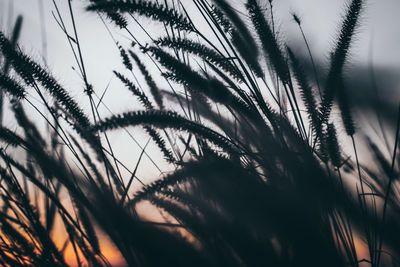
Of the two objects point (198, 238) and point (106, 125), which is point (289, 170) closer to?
point (198, 238)

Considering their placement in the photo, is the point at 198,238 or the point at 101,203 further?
the point at 198,238

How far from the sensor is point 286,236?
1.55 feet

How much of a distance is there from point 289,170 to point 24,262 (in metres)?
0.67

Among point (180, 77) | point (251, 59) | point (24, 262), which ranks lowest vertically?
point (24, 262)

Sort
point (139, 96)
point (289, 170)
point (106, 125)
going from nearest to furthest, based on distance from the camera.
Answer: point (106, 125) → point (289, 170) → point (139, 96)

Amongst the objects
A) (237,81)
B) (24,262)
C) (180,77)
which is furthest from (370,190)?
(24,262)

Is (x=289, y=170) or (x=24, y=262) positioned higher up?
(x=289, y=170)

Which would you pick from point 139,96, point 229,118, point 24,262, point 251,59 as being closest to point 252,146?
point 229,118

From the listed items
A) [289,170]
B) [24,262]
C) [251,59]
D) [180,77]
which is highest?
[251,59]

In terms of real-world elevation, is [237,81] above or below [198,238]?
above

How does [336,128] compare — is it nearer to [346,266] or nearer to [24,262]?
[346,266]

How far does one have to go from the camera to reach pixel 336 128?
2.11ft

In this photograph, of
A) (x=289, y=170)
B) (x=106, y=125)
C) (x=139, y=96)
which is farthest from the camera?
(x=139, y=96)

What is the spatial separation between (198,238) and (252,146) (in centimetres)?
27
